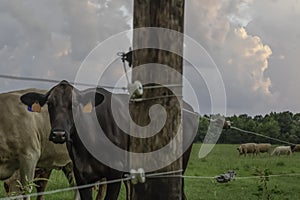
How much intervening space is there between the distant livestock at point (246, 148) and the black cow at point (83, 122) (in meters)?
23.7

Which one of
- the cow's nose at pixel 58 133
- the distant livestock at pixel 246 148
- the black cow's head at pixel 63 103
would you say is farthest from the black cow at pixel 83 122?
the distant livestock at pixel 246 148

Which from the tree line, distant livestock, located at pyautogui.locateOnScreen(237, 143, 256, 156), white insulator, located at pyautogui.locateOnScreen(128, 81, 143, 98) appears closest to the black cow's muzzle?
white insulator, located at pyautogui.locateOnScreen(128, 81, 143, 98)

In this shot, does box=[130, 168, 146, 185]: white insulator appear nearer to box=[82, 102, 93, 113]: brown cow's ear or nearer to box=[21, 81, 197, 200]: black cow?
box=[21, 81, 197, 200]: black cow

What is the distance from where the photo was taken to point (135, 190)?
3.63 m

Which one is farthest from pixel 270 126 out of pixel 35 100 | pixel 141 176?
pixel 141 176

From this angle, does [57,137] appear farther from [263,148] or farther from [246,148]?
[263,148]

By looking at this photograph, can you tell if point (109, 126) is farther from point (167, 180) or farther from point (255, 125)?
point (255, 125)

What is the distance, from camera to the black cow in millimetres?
6289

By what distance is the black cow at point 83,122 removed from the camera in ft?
20.6

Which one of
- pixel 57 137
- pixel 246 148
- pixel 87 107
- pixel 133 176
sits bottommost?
pixel 133 176

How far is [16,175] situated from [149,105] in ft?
19.2

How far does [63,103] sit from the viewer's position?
6297 mm

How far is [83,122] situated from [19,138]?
1.87 meters

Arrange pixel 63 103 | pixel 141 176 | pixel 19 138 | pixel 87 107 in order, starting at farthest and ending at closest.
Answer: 1. pixel 19 138
2. pixel 87 107
3. pixel 63 103
4. pixel 141 176
